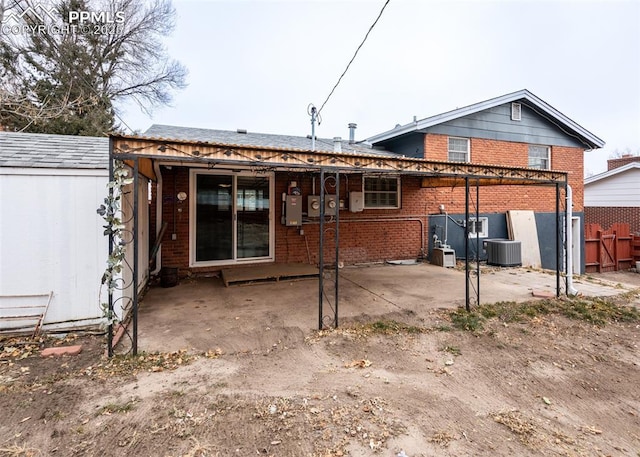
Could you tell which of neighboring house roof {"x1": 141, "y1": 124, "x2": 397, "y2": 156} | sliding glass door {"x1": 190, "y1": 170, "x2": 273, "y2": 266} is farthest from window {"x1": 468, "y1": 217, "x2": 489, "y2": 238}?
sliding glass door {"x1": 190, "y1": 170, "x2": 273, "y2": 266}

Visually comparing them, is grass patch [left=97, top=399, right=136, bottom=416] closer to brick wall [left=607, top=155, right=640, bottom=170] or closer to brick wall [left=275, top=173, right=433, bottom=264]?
brick wall [left=275, top=173, right=433, bottom=264]

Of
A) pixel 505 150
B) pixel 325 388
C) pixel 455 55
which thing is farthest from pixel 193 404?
pixel 505 150

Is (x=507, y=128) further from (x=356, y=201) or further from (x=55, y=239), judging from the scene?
(x=55, y=239)

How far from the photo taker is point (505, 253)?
9.34 m

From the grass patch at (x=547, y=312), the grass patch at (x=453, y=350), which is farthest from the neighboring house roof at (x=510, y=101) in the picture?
the grass patch at (x=453, y=350)

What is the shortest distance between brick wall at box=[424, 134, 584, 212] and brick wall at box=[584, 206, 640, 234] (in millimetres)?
4598

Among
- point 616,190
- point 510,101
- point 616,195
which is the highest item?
point 510,101

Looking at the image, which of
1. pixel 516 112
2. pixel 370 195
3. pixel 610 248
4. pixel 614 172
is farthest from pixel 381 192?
pixel 614 172

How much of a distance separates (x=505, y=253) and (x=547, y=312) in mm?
4354

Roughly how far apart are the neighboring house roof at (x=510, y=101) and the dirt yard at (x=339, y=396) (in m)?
6.56

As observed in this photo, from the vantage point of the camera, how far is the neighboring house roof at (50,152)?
413 centimetres

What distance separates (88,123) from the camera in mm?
13383

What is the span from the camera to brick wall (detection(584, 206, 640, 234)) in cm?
1348

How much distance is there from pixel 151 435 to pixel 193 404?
1.35 ft
